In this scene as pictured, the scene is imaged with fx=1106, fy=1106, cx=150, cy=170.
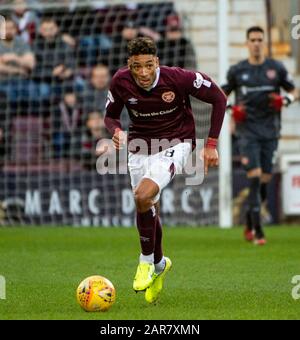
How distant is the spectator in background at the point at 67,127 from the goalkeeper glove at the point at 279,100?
462 cm

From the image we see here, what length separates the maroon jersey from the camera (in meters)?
8.23

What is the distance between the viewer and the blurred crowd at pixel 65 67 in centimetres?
1666

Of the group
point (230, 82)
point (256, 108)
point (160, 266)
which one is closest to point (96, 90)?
point (230, 82)

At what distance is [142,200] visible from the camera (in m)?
7.77

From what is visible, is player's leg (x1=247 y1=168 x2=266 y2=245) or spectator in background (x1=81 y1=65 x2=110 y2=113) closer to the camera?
player's leg (x1=247 y1=168 x2=266 y2=245)

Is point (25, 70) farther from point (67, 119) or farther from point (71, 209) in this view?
point (71, 209)

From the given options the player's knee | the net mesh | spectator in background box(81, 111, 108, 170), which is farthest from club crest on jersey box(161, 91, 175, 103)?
spectator in background box(81, 111, 108, 170)

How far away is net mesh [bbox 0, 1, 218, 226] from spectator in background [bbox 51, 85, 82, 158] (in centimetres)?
2

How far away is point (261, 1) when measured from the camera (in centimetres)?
1850

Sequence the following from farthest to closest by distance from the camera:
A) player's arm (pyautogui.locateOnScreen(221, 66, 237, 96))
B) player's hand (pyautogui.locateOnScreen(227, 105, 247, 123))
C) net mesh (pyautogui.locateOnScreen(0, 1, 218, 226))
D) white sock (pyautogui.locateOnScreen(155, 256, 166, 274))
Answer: net mesh (pyautogui.locateOnScreen(0, 1, 218, 226)) < player's arm (pyautogui.locateOnScreen(221, 66, 237, 96)) < player's hand (pyautogui.locateOnScreen(227, 105, 247, 123)) < white sock (pyautogui.locateOnScreen(155, 256, 166, 274))

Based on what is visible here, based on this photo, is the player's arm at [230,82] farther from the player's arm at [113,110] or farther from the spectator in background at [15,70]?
the spectator in background at [15,70]

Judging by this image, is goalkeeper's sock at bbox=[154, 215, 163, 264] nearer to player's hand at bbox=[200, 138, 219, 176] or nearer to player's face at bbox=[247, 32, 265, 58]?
player's hand at bbox=[200, 138, 219, 176]
